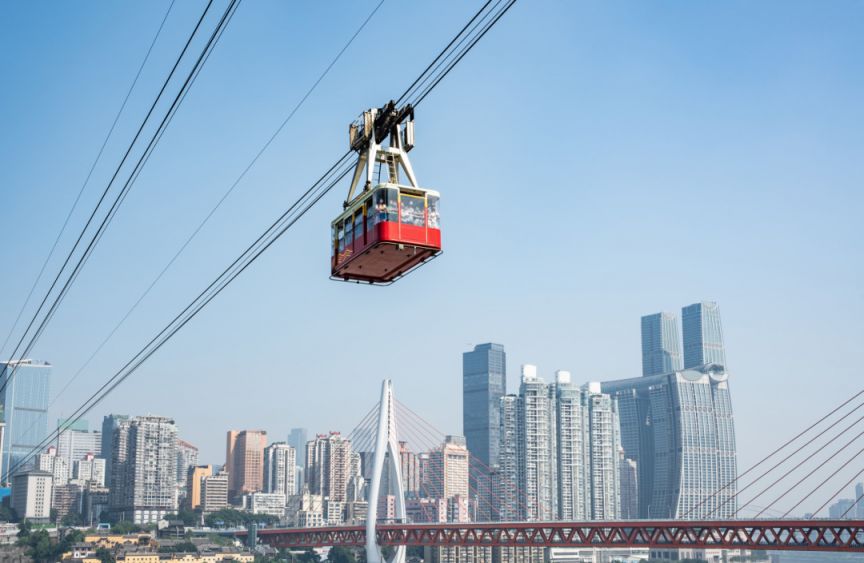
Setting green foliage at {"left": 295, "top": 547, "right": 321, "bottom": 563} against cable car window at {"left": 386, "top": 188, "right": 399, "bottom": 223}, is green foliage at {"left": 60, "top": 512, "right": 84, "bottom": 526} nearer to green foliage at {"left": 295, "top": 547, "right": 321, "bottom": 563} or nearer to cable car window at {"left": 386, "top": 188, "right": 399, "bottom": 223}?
green foliage at {"left": 295, "top": 547, "right": 321, "bottom": 563}

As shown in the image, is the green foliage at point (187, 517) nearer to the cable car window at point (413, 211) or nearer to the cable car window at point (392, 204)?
the cable car window at point (413, 211)

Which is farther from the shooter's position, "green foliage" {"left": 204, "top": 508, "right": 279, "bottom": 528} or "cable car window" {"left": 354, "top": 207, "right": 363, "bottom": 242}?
"green foliage" {"left": 204, "top": 508, "right": 279, "bottom": 528}

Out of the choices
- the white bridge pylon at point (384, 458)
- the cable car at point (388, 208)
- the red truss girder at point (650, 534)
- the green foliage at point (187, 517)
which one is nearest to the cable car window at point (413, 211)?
the cable car at point (388, 208)

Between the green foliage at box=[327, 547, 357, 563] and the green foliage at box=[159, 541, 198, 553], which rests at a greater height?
the green foliage at box=[159, 541, 198, 553]

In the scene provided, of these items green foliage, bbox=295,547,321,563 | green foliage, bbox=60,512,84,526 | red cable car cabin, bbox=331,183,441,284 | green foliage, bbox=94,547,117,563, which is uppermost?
red cable car cabin, bbox=331,183,441,284

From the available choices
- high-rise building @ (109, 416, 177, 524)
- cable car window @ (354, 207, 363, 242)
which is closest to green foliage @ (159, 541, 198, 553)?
high-rise building @ (109, 416, 177, 524)

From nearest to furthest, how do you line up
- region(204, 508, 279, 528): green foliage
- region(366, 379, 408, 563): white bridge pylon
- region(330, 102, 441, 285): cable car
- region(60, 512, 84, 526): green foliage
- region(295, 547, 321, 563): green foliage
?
1. region(330, 102, 441, 285): cable car
2. region(366, 379, 408, 563): white bridge pylon
3. region(295, 547, 321, 563): green foliage
4. region(204, 508, 279, 528): green foliage
5. region(60, 512, 84, 526): green foliage
